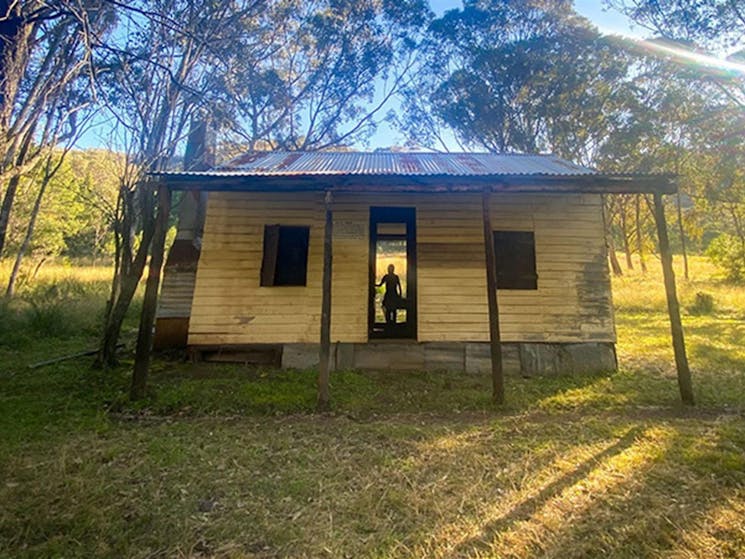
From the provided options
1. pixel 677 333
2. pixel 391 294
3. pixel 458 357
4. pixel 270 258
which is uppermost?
pixel 270 258

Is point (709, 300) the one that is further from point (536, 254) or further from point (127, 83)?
point (127, 83)

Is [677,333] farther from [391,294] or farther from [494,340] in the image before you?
[391,294]

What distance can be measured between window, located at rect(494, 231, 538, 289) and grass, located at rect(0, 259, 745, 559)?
1.85 metres

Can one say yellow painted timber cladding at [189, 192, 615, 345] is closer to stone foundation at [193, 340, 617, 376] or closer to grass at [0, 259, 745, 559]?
stone foundation at [193, 340, 617, 376]

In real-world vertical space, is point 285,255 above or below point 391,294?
above

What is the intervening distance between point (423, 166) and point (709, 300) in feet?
41.7

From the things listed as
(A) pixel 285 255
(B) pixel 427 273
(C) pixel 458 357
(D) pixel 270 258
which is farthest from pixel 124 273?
(C) pixel 458 357

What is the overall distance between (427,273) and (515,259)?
1727 millimetres

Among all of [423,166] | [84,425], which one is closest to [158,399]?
[84,425]

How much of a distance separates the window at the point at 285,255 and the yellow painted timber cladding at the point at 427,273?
148 millimetres

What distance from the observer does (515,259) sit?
23.1 ft

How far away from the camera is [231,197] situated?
7.14 metres

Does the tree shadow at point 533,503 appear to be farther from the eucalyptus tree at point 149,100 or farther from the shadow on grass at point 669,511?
the eucalyptus tree at point 149,100

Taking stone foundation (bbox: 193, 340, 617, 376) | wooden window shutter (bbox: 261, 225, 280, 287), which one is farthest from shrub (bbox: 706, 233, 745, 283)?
wooden window shutter (bbox: 261, 225, 280, 287)
